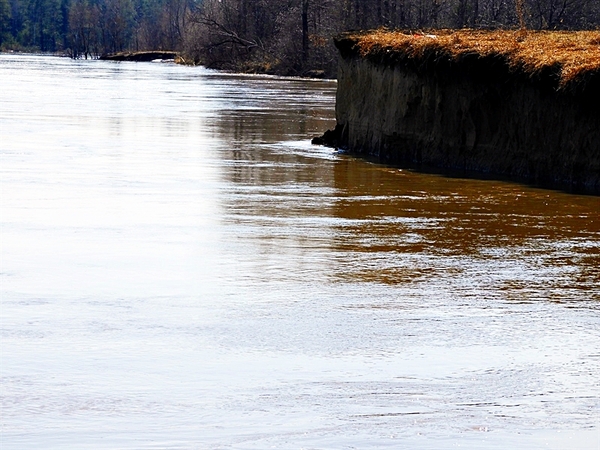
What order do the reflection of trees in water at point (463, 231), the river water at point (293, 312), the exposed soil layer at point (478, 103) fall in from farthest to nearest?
the exposed soil layer at point (478, 103) < the reflection of trees in water at point (463, 231) < the river water at point (293, 312)

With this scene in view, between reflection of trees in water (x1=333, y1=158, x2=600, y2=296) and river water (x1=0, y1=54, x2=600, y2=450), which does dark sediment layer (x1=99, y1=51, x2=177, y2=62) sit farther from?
reflection of trees in water (x1=333, y1=158, x2=600, y2=296)

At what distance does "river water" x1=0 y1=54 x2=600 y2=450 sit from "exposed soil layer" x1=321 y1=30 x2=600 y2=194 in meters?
1.08

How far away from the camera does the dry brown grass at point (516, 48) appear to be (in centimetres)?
1819


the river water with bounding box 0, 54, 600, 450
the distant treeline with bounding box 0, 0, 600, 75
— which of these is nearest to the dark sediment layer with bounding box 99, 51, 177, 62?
the distant treeline with bounding box 0, 0, 600, 75

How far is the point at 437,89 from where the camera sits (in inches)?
842

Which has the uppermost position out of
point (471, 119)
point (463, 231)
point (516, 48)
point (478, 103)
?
point (516, 48)

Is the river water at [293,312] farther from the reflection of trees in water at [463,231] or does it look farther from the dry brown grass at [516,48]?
the dry brown grass at [516,48]

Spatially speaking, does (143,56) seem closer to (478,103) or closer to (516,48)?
(478,103)

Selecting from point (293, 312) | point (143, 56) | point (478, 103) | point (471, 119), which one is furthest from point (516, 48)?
point (143, 56)

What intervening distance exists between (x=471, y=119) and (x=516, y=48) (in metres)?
1.39

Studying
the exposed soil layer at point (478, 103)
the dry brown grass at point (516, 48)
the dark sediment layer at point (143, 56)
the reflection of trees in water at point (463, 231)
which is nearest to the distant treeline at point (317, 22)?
the dark sediment layer at point (143, 56)

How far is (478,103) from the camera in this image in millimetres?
20438

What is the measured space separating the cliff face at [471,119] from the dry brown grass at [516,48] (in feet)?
0.57

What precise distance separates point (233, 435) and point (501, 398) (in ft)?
5.58
